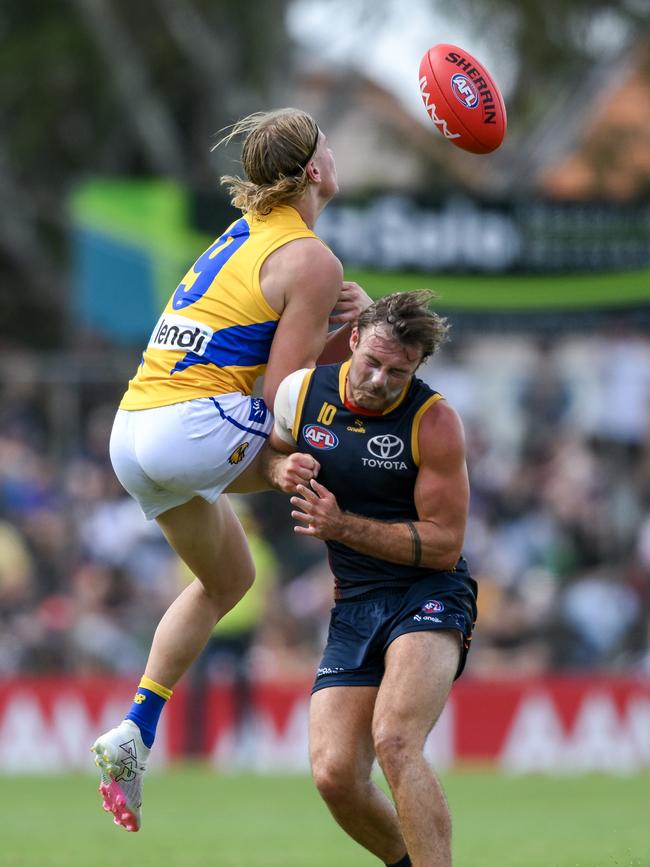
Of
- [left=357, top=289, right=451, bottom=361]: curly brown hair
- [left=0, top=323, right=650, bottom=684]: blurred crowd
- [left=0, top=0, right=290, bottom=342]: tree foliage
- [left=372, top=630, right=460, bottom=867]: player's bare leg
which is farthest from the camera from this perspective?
[left=0, top=0, right=290, bottom=342]: tree foliage

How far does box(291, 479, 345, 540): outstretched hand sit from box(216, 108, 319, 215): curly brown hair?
1097 mm

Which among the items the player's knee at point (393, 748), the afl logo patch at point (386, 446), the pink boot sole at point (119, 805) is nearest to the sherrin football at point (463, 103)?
the afl logo patch at point (386, 446)

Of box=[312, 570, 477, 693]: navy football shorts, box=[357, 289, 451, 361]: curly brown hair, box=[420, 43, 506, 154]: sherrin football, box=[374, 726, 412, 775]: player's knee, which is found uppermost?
box=[420, 43, 506, 154]: sherrin football

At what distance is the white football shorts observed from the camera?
6371 millimetres

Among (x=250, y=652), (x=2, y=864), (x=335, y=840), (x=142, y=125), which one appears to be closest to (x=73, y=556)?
(x=250, y=652)

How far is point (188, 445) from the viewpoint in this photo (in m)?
6.36

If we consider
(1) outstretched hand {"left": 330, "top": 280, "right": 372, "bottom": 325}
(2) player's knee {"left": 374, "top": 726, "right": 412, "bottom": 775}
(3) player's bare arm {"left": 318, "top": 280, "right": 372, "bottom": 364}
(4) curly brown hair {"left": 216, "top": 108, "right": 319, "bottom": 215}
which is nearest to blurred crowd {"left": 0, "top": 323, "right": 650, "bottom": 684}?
(3) player's bare arm {"left": 318, "top": 280, "right": 372, "bottom": 364}

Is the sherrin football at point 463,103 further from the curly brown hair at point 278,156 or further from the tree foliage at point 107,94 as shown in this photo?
the tree foliage at point 107,94

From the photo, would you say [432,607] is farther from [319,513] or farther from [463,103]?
[463,103]

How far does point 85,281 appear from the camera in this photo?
47.9 feet

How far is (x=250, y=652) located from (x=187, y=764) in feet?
3.63

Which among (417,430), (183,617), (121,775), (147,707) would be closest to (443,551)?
(417,430)

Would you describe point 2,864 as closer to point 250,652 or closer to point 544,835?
point 544,835

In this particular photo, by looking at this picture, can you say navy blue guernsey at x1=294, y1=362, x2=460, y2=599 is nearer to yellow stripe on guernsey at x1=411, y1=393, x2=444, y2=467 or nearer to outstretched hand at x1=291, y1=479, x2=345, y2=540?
yellow stripe on guernsey at x1=411, y1=393, x2=444, y2=467
